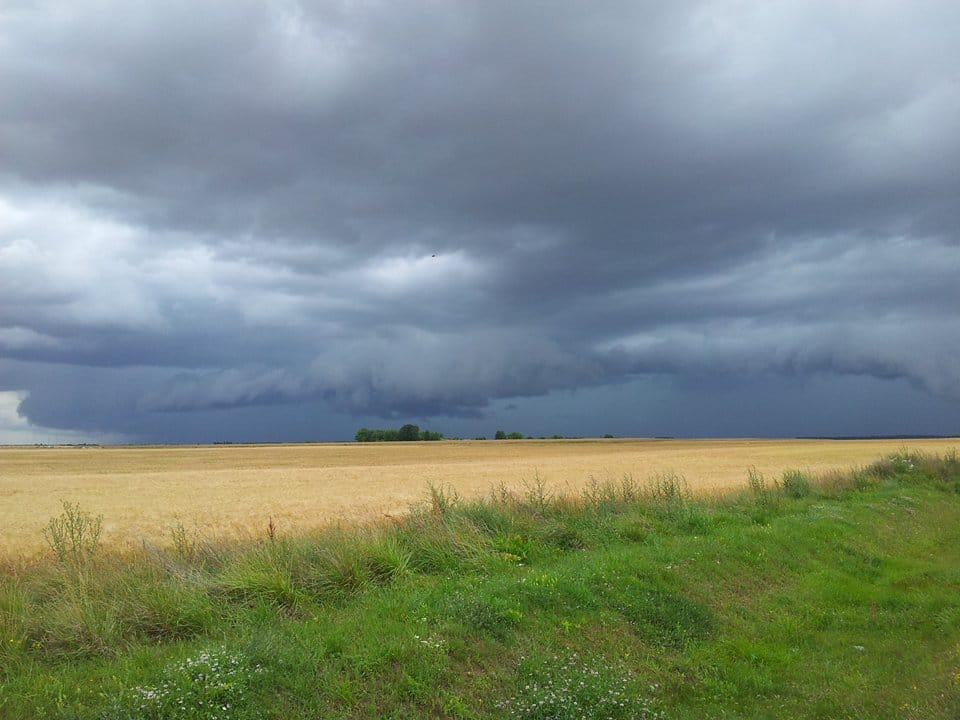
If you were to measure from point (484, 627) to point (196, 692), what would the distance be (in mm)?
3822

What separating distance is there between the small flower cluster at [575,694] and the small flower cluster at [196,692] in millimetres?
2982

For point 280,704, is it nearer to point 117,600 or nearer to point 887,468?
point 117,600

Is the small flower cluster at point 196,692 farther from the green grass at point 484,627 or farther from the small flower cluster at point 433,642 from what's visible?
the small flower cluster at point 433,642

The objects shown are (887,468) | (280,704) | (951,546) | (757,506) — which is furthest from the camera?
(887,468)

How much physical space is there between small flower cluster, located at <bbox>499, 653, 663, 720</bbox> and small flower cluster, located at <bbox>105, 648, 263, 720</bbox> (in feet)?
9.78

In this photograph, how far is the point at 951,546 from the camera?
17984 millimetres

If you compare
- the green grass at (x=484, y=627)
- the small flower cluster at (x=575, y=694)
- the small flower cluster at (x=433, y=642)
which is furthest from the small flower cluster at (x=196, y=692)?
the small flower cluster at (x=575, y=694)

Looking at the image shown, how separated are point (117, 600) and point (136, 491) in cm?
3574

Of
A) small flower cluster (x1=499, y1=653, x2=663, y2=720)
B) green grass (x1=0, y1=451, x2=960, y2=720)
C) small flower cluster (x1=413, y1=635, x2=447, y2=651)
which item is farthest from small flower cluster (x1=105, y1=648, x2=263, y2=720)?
small flower cluster (x1=499, y1=653, x2=663, y2=720)

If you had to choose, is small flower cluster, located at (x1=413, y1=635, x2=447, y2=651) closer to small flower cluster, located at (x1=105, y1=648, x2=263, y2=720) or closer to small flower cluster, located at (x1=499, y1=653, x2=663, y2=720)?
small flower cluster, located at (x1=499, y1=653, x2=663, y2=720)

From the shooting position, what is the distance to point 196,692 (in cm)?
731

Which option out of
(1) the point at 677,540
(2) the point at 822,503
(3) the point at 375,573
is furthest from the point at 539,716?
(2) the point at 822,503

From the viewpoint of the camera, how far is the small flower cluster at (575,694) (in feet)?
Result: 26.3

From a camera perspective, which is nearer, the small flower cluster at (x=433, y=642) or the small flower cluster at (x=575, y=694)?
the small flower cluster at (x=575, y=694)
